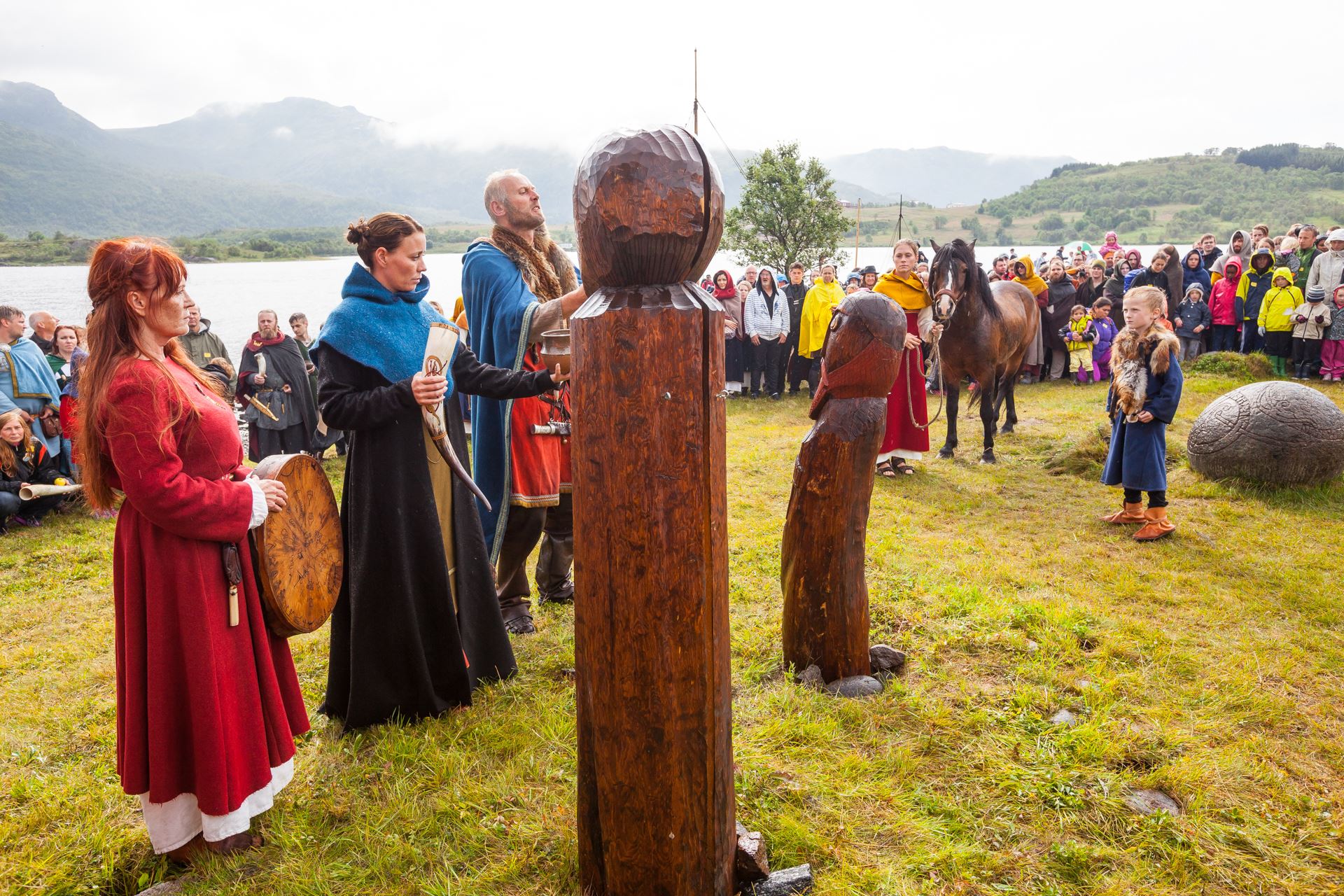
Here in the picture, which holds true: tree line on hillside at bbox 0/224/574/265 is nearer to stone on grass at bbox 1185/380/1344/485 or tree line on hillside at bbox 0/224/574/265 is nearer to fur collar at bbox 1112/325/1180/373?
fur collar at bbox 1112/325/1180/373

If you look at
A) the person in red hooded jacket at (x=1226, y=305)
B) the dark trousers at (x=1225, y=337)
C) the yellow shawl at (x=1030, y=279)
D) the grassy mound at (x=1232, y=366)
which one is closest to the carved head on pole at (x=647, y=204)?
the yellow shawl at (x=1030, y=279)

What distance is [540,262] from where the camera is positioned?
3805 mm

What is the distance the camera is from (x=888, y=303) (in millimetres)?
3230

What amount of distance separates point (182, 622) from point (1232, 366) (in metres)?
12.7

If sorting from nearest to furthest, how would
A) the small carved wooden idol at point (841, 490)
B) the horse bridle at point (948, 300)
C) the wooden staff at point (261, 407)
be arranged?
the small carved wooden idol at point (841, 490)
the horse bridle at point (948, 300)
the wooden staff at point (261, 407)

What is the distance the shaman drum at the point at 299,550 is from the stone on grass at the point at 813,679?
6.35 feet

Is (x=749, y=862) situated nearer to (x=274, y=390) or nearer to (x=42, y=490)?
(x=42, y=490)

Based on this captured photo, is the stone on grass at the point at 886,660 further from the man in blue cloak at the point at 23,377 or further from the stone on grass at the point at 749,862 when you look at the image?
the man in blue cloak at the point at 23,377

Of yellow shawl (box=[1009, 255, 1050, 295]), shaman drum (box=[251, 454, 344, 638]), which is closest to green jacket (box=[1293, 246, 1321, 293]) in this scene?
yellow shawl (box=[1009, 255, 1050, 295])

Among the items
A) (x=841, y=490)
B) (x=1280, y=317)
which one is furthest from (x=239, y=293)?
(x=1280, y=317)

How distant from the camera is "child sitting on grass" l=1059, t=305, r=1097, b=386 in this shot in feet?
38.4

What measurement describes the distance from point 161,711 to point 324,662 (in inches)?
68.5

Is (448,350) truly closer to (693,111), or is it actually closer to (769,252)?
(693,111)

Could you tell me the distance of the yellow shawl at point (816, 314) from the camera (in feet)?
37.6
